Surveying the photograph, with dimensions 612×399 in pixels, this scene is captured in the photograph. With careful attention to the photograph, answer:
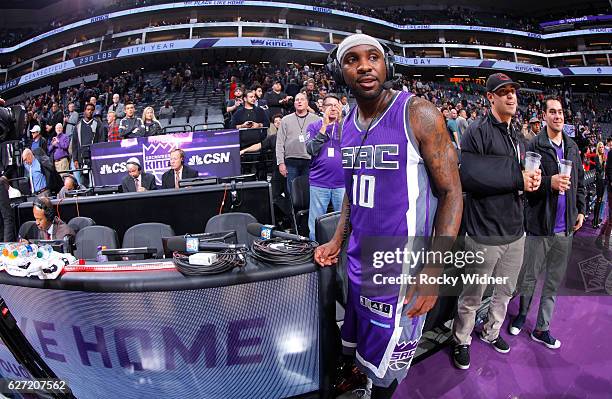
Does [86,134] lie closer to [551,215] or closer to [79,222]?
[79,222]

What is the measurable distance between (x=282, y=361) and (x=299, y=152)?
10.4 feet

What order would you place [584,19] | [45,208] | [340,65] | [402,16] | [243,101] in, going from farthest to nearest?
[402,16], [584,19], [243,101], [45,208], [340,65]

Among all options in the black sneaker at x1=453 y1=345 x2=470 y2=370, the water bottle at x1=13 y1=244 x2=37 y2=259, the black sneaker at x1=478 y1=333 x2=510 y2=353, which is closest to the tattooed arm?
the black sneaker at x1=453 y1=345 x2=470 y2=370

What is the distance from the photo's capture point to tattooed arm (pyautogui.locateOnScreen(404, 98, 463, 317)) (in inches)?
58.5

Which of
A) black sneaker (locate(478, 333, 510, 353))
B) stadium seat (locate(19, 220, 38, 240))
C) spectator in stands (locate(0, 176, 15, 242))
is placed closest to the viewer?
black sneaker (locate(478, 333, 510, 353))

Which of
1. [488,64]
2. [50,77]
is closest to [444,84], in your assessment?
[488,64]

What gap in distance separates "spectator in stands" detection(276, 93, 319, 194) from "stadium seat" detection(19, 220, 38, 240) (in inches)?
140

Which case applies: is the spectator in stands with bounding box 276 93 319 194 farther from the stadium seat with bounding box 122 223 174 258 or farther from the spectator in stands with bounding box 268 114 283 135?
the spectator in stands with bounding box 268 114 283 135

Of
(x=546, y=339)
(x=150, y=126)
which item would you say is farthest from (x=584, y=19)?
(x=546, y=339)

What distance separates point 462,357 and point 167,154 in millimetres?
5642

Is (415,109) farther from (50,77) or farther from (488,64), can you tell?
(488,64)

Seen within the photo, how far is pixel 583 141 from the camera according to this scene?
27.9 ft

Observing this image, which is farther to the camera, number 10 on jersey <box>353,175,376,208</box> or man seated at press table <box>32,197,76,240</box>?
man seated at press table <box>32,197,76,240</box>

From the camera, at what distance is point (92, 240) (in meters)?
4.23
